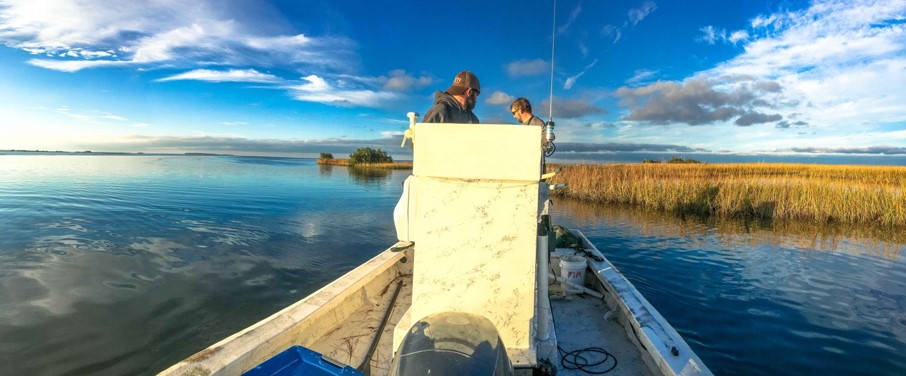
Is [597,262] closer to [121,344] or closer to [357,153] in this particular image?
[121,344]

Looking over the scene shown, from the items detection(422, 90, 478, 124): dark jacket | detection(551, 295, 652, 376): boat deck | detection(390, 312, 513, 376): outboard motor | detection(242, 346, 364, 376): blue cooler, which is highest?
detection(422, 90, 478, 124): dark jacket

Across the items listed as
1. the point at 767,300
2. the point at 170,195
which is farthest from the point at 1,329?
the point at 170,195

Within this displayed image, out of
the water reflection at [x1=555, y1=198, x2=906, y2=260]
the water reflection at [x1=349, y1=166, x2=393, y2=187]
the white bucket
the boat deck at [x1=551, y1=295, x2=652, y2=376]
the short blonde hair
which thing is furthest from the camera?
the water reflection at [x1=349, y1=166, x2=393, y2=187]

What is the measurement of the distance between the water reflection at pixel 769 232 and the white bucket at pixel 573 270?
20.3ft

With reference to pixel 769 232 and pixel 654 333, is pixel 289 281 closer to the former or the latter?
pixel 654 333

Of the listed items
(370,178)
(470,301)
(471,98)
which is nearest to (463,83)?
(471,98)

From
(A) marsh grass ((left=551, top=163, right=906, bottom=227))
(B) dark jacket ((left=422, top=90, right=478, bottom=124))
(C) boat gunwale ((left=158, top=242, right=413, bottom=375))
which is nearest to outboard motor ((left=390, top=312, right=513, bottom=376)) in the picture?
(C) boat gunwale ((left=158, top=242, right=413, bottom=375))

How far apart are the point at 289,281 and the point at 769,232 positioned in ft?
35.8

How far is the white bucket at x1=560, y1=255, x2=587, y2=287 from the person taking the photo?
14.0 feet

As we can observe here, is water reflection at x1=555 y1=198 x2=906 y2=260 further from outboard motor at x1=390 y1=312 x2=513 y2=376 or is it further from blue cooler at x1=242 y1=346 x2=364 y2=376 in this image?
blue cooler at x1=242 y1=346 x2=364 y2=376

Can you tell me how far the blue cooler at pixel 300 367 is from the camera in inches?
63.2

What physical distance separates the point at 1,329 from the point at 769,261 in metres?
10.6

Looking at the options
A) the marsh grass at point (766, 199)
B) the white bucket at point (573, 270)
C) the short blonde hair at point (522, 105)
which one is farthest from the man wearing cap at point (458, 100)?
the marsh grass at point (766, 199)

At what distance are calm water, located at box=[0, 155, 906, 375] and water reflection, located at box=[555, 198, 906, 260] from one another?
8cm
